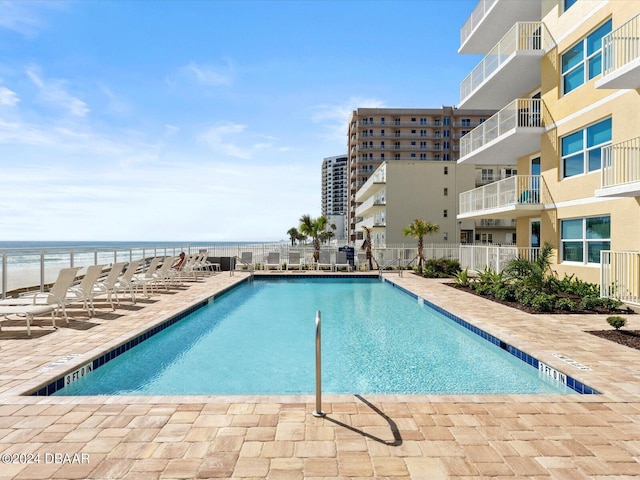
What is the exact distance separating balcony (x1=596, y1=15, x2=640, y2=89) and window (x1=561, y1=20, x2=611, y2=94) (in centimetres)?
115

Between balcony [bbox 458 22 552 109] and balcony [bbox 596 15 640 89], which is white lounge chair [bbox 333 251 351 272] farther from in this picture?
balcony [bbox 596 15 640 89]

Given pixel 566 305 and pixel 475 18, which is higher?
pixel 475 18

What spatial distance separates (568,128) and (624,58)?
10.6ft

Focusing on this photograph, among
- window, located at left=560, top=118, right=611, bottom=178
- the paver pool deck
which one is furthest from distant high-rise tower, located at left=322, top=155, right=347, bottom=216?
the paver pool deck

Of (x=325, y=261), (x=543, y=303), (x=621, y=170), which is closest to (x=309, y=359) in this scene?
(x=543, y=303)

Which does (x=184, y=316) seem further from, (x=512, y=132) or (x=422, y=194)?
(x=422, y=194)

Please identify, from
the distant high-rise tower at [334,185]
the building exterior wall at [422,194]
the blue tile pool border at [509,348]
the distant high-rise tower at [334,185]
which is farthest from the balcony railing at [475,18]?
the distant high-rise tower at [334,185]

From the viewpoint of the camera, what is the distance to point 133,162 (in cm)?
2708

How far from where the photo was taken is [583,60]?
469 inches

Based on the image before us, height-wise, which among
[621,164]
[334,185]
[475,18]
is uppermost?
[334,185]

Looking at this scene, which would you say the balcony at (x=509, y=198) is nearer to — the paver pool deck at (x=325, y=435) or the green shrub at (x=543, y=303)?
the green shrub at (x=543, y=303)

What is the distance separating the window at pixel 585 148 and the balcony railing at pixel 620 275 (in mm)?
3217

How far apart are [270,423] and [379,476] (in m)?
1.12

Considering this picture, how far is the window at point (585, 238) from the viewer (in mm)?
11078
